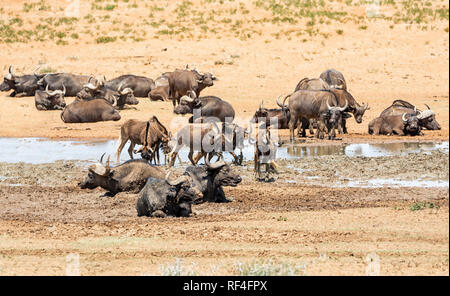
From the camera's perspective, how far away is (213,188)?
12.9 metres

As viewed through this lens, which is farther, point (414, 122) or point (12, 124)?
point (12, 124)

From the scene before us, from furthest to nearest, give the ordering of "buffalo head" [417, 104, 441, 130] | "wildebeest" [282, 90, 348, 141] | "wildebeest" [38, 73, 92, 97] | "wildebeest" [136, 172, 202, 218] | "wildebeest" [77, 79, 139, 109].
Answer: "wildebeest" [38, 73, 92, 97]
"wildebeest" [77, 79, 139, 109]
"buffalo head" [417, 104, 441, 130]
"wildebeest" [282, 90, 348, 141]
"wildebeest" [136, 172, 202, 218]

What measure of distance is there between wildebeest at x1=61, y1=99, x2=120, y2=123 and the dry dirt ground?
37 centimetres

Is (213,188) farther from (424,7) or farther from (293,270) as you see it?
(424,7)

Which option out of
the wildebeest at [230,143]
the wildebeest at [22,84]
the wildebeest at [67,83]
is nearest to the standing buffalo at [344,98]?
the wildebeest at [230,143]

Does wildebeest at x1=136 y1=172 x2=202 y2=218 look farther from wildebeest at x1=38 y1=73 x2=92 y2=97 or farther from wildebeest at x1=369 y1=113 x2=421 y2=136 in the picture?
wildebeest at x1=38 y1=73 x2=92 y2=97

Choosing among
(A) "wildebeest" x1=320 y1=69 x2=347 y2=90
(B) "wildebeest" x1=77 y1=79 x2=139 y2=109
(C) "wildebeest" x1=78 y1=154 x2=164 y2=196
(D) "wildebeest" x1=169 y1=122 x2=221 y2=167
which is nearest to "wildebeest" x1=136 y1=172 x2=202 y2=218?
(C) "wildebeest" x1=78 y1=154 x2=164 y2=196

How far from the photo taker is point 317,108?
20.6 m

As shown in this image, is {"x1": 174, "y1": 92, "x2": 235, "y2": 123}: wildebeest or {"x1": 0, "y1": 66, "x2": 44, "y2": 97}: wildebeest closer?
{"x1": 174, "y1": 92, "x2": 235, "y2": 123}: wildebeest

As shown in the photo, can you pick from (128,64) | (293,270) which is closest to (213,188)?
(293,270)

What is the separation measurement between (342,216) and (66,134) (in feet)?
42.0

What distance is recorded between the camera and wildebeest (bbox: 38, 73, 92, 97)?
95.2 ft

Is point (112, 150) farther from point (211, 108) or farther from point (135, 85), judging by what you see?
point (135, 85)
